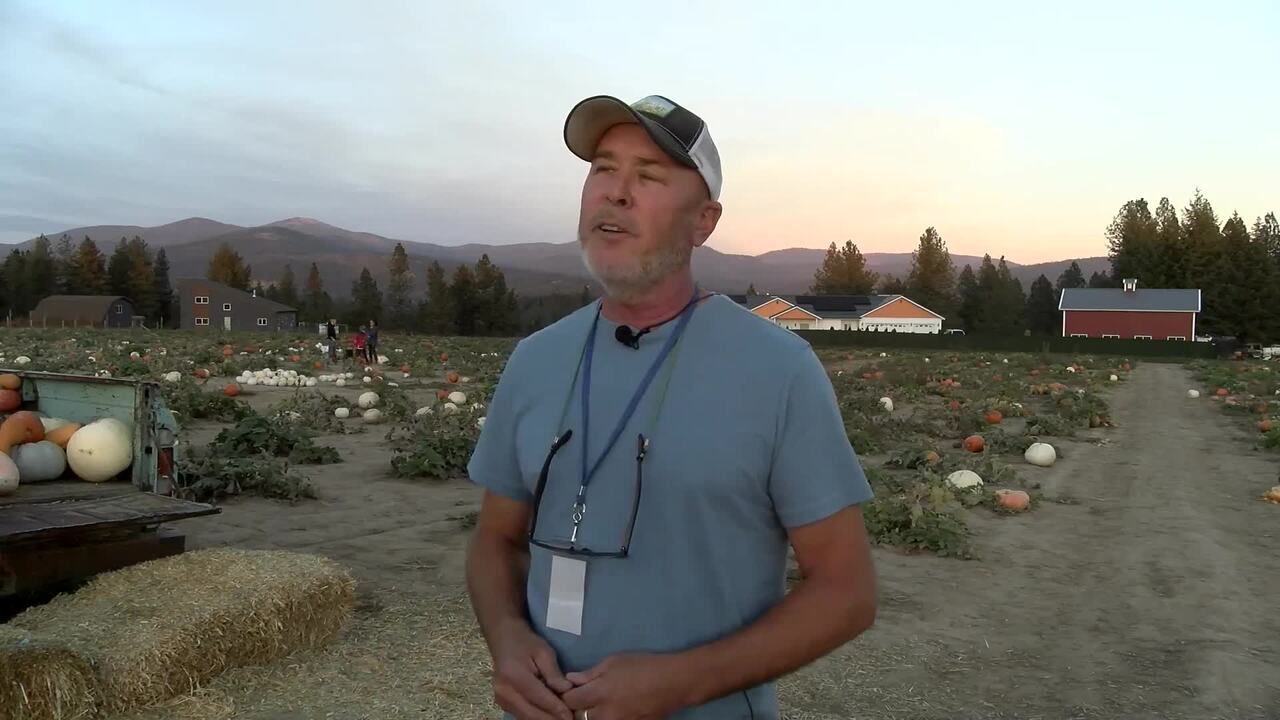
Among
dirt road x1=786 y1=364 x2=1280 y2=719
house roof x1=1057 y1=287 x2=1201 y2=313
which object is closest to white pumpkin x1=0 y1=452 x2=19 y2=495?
dirt road x1=786 y1=364 x2=1280 y2=719

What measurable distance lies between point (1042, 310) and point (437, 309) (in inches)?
2503

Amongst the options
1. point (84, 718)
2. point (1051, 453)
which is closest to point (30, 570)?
point (84, 718)

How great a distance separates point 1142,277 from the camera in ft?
283

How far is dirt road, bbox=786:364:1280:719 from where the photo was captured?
460cm

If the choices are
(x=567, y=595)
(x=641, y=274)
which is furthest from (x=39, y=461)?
(x=641, y=274)

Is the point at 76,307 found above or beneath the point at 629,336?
beneath

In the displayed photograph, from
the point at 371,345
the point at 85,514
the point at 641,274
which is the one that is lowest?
the point at 371,345

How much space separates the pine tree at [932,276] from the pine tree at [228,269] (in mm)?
76262

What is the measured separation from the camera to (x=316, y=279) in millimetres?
128000

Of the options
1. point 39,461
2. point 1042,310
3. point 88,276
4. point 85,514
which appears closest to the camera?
point 85,514

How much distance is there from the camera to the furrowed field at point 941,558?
14.8 ft

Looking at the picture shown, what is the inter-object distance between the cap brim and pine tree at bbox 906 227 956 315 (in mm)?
106262

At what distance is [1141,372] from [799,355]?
42264 millimetres

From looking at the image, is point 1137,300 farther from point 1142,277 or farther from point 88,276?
point 88,276
